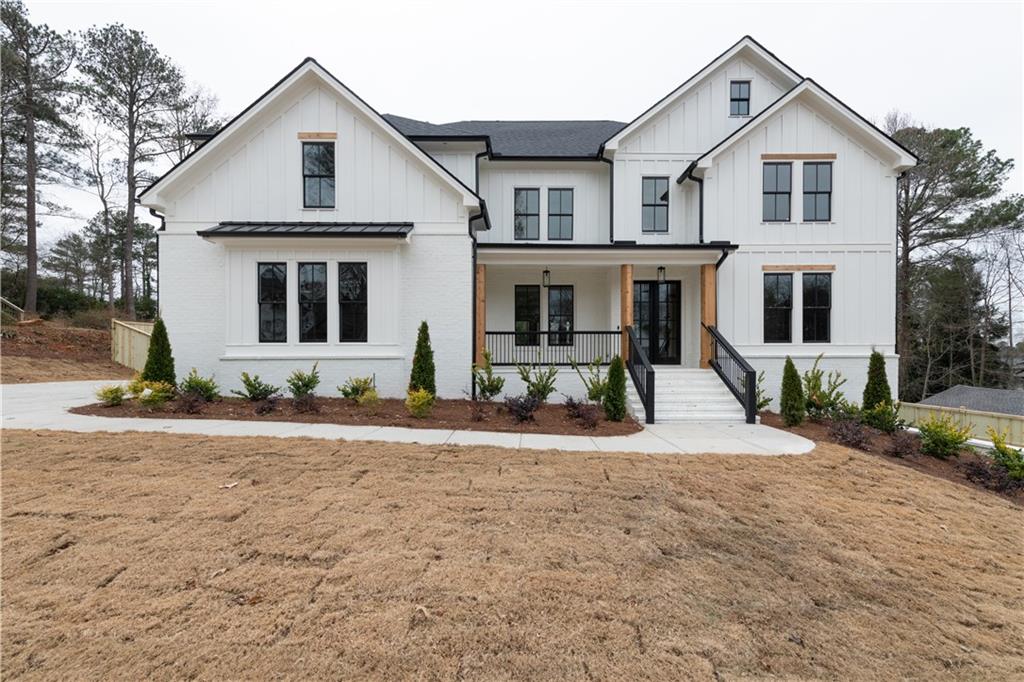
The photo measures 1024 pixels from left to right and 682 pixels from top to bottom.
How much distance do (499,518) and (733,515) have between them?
2.34 meters

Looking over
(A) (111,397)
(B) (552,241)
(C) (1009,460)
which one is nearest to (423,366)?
(A) (111,397)

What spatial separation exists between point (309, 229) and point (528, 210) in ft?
21.7

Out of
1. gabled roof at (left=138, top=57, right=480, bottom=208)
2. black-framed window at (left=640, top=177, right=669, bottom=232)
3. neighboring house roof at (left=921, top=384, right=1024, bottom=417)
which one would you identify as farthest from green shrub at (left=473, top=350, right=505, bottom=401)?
neighboring house roof at (left=921, top=384, right=1024, bottom=417)

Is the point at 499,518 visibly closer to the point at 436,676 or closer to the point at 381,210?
the point at 436,676

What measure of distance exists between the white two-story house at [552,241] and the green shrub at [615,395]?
80cm

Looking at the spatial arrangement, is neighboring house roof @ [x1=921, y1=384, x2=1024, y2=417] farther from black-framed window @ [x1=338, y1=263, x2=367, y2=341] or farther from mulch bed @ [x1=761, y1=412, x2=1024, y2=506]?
black-framed window @ [x1=338, y1=263, x2=367, y2=341]

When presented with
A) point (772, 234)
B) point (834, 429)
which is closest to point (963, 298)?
point (772, 234)

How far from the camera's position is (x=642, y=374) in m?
10.2

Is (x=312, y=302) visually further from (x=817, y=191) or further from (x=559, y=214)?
(x=817, y=191)

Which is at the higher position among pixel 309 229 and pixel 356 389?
pixel 309 229

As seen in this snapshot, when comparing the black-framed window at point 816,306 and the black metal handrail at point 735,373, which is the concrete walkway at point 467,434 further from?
the black-framed window at point 816,306

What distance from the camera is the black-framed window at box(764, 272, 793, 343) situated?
12.1 m

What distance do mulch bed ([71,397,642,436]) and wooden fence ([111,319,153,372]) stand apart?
31.2 feet

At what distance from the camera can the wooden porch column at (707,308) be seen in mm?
11617
